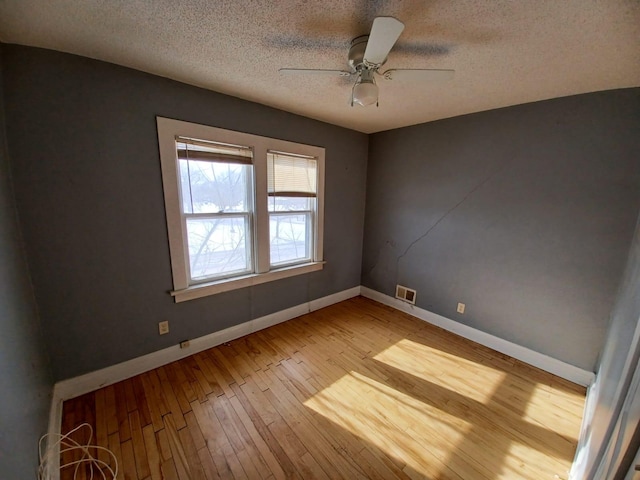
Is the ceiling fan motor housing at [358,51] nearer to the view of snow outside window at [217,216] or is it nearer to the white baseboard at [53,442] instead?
the view of snow outside window at [217,216]

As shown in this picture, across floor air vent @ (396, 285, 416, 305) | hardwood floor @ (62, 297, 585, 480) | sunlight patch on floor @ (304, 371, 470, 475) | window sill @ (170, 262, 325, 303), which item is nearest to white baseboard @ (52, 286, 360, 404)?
hardwood floor @ (62, 297, 585, 480)

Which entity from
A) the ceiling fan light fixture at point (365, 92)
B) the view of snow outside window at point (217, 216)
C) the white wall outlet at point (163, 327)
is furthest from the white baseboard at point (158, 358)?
the ceiling fan light fixture at point (365, 92)

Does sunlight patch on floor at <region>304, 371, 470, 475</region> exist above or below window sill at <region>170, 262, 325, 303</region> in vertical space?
below

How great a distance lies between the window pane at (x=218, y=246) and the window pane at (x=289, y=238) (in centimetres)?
32

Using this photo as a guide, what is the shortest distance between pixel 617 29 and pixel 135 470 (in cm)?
333

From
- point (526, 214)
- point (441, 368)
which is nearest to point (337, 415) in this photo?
point (441, 368)

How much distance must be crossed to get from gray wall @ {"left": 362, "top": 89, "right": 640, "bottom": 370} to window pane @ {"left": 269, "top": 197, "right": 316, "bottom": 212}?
116 cm

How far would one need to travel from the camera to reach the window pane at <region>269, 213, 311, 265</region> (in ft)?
9.04

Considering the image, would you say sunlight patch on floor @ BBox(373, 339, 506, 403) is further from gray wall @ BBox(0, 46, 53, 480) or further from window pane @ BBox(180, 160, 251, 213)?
gray wall @ BBox(0, 46, 53, 480)

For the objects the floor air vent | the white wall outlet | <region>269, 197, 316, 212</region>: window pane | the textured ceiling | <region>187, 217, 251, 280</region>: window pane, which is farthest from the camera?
the floor air vent

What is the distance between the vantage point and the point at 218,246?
2.36 m

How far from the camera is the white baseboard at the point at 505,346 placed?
2.07 meters

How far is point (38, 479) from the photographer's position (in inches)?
43.2

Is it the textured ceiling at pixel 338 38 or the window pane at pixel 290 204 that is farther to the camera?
the window pane at pixel 290 204
